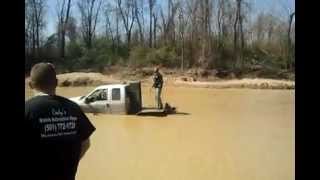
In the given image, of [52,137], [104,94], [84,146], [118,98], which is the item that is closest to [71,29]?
[104,94]

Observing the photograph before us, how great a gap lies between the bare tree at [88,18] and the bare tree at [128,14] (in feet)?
1.05

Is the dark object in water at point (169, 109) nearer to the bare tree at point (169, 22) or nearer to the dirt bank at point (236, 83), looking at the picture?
the dirt bank at point (236, 83)

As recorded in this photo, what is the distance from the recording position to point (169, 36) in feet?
26.8

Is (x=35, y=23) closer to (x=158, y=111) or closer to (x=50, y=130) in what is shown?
(x=158, y=111)

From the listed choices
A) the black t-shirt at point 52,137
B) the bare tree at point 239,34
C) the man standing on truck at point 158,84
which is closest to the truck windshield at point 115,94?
the man standing on truck at point 158,84

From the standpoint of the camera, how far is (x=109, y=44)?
7.86m

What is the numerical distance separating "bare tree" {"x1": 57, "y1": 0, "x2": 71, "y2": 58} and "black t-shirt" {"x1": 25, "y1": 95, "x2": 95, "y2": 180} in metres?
4.40

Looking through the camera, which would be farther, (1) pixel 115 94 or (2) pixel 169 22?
(2) pixel 169 22

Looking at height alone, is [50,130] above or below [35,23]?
below

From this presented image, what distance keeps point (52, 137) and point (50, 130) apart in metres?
0.04
